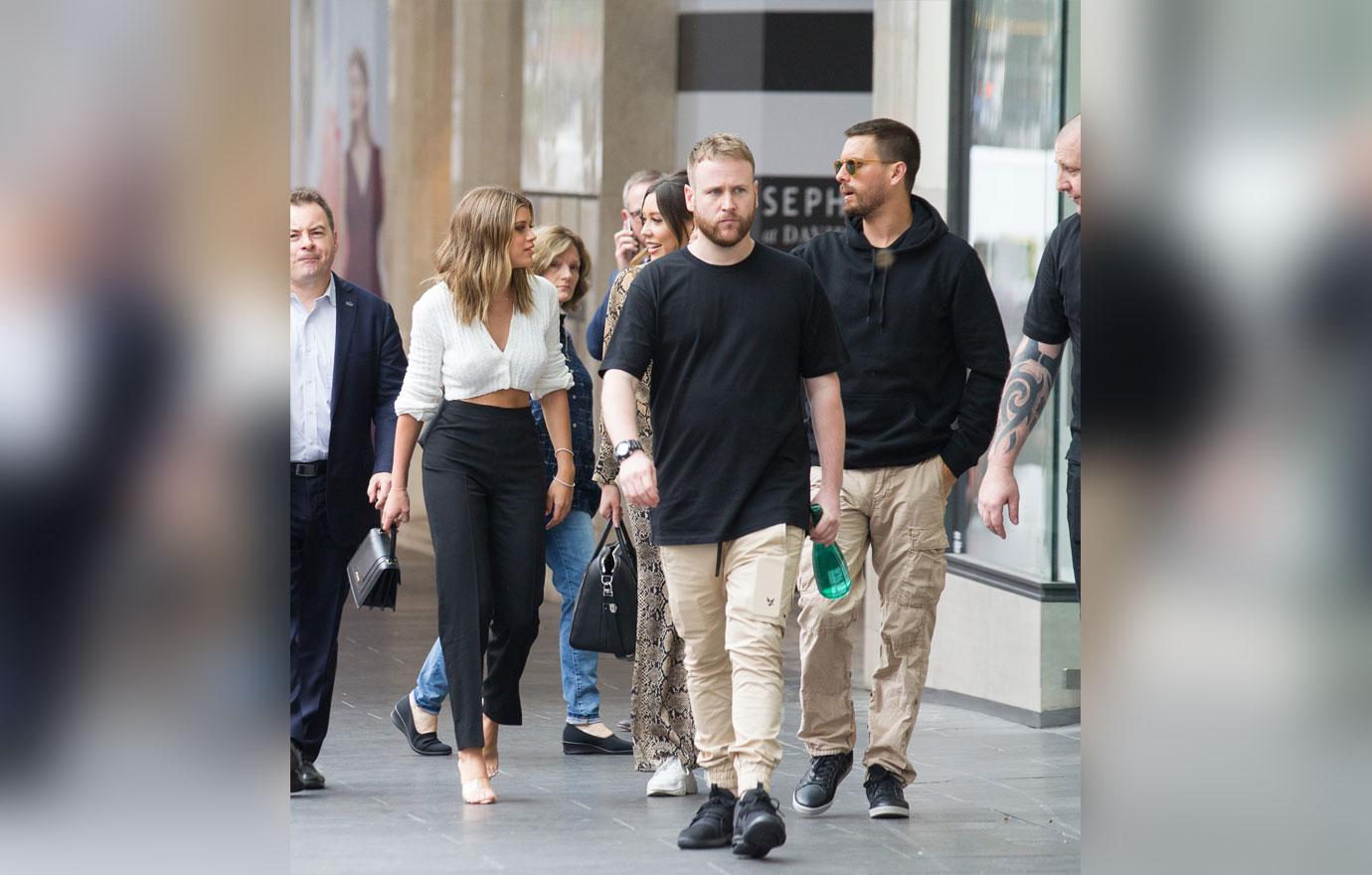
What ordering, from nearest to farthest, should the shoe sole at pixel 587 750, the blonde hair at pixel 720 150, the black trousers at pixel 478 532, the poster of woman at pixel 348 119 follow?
1. the blonde hair at pixel 720 150
2. the black trousers at pixel 478 532
3. the shoe sole at pixel 587 750
4. the poster of woman at pixel 348 119

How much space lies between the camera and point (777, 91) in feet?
41.7

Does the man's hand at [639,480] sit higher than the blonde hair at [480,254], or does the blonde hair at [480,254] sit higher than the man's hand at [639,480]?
the blonde hair at [480,254]

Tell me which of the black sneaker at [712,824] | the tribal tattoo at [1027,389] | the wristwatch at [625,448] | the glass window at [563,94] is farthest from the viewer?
the glass window at [563,94]

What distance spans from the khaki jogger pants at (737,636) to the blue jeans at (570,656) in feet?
4.42

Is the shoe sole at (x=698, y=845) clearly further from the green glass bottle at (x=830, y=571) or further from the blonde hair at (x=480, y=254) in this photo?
the blonde hair at (x=480, y=254)

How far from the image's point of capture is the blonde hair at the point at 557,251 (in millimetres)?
7844

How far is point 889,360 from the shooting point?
6324 mm

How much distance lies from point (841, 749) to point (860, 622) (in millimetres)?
4718

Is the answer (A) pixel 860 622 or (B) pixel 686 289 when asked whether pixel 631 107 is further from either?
(B) pixel 686 289

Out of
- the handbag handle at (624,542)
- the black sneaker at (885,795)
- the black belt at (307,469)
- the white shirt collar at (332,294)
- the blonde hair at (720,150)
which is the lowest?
the black sneaker at (885,795)

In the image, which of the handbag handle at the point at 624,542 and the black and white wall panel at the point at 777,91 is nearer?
the handbag handle at the point at 624,542

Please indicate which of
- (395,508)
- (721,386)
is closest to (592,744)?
(395,508)

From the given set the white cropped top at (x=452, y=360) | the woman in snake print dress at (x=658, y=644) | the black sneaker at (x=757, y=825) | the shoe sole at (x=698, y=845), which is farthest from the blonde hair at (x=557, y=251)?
the black sneaker at (x=757, y=825)
